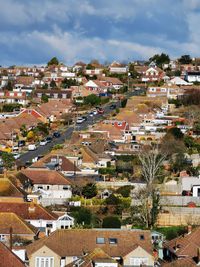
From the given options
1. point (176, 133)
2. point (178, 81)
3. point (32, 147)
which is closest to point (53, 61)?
point (178, 81)

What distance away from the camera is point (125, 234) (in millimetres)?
28938

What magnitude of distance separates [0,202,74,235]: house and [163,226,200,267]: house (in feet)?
18.7

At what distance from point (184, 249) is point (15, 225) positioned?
7005 millimetres

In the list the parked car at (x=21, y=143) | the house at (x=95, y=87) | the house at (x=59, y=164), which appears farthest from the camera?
the house at (x=95, y=87)

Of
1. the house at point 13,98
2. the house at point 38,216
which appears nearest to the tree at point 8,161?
the house at point 38,216

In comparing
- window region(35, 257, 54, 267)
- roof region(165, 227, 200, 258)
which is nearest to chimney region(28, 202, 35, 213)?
roof region(165, 227, 200, 258)

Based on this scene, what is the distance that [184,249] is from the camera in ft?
93.7

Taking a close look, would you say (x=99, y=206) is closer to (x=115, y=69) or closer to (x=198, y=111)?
(x=198, y=111)

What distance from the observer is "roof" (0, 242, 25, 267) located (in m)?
22.7

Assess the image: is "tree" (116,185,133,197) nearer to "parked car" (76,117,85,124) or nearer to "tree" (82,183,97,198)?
"tree" (82,183,97,198)

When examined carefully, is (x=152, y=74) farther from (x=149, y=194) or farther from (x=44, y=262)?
(x=44, y=262)

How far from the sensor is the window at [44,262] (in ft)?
90.0

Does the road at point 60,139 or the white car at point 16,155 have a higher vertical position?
the road at point 60,139

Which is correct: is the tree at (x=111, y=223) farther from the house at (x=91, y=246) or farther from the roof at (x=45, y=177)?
the roof at (x=45, y=177)
